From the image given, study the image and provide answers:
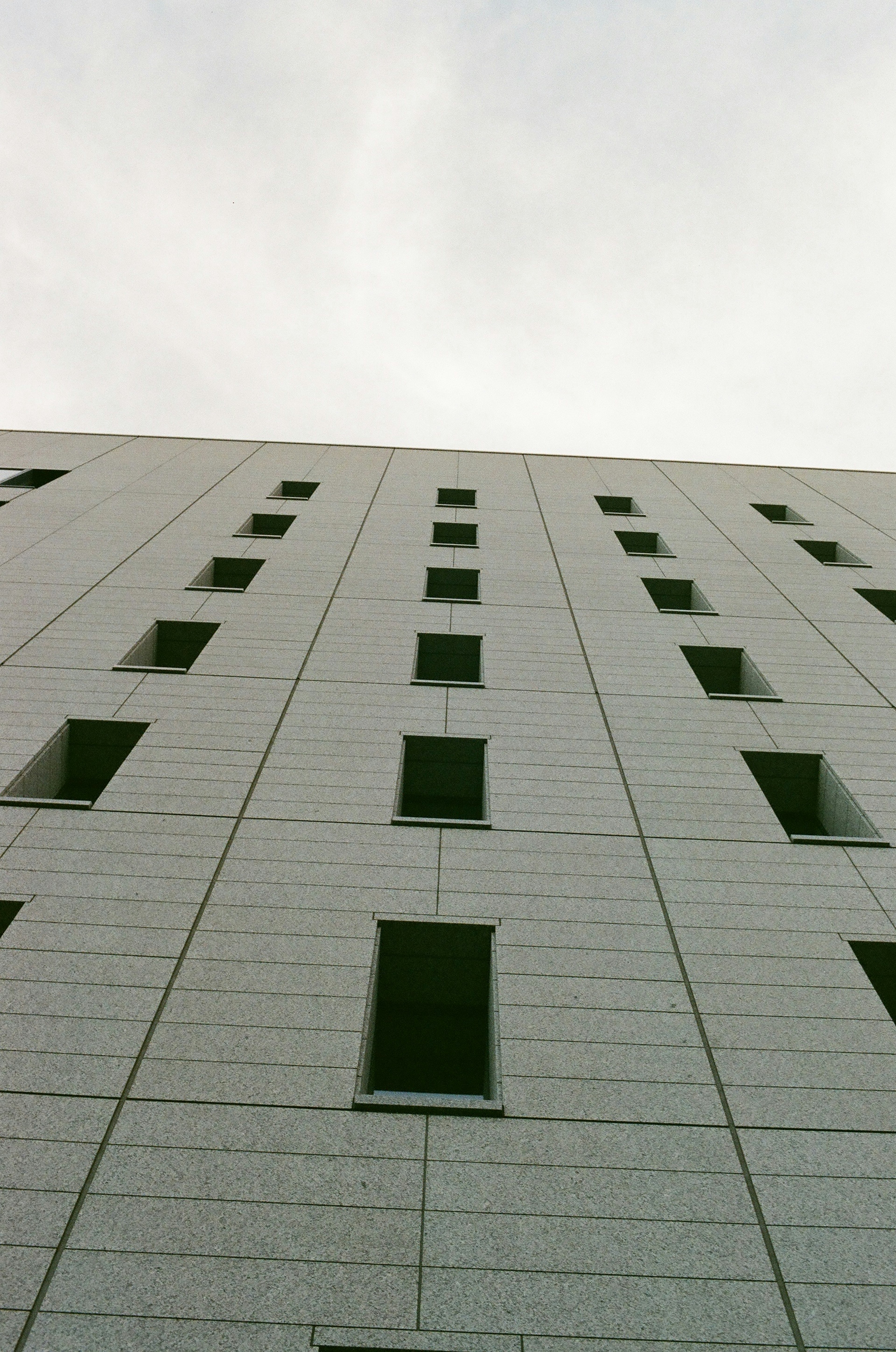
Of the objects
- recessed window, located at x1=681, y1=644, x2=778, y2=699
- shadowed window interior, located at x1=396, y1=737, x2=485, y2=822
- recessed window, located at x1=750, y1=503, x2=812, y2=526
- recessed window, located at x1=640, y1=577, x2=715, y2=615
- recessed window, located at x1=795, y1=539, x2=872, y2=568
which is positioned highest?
recessed window, located at x1=750, y1=503, x2=812, y2=526

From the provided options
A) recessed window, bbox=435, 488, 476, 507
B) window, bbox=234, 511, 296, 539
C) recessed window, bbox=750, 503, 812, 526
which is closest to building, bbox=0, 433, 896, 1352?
window, bbox=234, 511, 296, 539

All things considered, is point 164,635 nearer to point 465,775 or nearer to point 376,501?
point 465,775

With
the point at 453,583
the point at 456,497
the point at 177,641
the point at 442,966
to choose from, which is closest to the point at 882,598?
the point at 453,583

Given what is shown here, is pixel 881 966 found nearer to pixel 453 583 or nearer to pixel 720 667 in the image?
pixel 720 667

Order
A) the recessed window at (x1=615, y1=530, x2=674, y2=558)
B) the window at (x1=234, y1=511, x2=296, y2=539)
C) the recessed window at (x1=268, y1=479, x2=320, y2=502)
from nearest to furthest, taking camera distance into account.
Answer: the recessed window at (x1=615, y1=530, x2=674, y2=558), the window at (x1=234, y1=511, x2=296, y2=539), the recessed window at (x1=268, y1=479, x2=320, y2=502)

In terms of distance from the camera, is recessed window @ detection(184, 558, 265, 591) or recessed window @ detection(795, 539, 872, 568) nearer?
recessed window @ detection(184, 558, 265, 591)

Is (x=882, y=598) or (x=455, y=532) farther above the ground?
(x=455, y=532)

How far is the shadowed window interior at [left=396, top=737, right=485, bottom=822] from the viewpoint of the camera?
1205cm

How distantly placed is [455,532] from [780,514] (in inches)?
411

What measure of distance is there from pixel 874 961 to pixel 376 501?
17214 mm

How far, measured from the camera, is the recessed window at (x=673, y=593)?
17844 millimetres

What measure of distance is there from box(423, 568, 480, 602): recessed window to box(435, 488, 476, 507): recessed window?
5.13 m

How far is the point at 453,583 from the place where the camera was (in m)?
18.1

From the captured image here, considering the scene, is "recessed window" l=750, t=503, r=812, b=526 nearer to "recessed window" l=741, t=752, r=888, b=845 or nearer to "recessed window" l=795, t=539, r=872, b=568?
"recessed window" l=795, t=539, r=872, b=568
